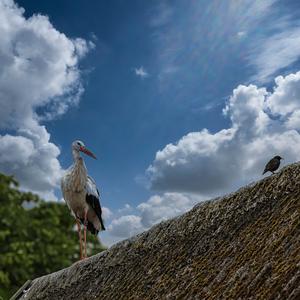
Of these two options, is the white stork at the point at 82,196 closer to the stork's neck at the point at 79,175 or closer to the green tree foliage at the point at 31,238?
the stork's neck at the point at 79,175

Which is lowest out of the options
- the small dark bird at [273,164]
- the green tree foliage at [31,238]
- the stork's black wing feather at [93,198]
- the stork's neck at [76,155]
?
the small dark bird at [273,164]

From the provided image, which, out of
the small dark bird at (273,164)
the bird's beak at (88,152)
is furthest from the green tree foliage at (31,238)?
the small dark bird at (273,164)

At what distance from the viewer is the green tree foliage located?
77.9 ft

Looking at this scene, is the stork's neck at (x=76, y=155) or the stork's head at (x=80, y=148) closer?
the stork's neck at (x=76, y=155)

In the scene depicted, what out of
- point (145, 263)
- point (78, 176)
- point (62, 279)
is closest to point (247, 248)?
point (145, 263)

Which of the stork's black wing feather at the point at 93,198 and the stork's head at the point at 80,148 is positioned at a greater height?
the stork's head at the point at 80,148

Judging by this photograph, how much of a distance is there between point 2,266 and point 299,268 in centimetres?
2210

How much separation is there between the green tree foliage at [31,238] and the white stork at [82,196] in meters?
12.3

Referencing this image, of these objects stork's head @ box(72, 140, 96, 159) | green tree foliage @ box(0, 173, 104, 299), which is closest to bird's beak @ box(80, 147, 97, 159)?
stork's head @ box(72, 140, 96, 159)

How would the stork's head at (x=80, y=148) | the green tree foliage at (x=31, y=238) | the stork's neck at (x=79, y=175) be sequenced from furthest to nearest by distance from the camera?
1. the green tree foliage at (x=31, y=238)
2. the stork's head at (x=80, y=148)
3. the stork's neck at (x=79, y=175)

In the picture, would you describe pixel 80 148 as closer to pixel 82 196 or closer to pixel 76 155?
pixel 76 155

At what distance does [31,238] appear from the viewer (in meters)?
25.9

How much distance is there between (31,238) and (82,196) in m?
16.4

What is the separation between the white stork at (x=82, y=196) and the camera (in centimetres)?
1037
